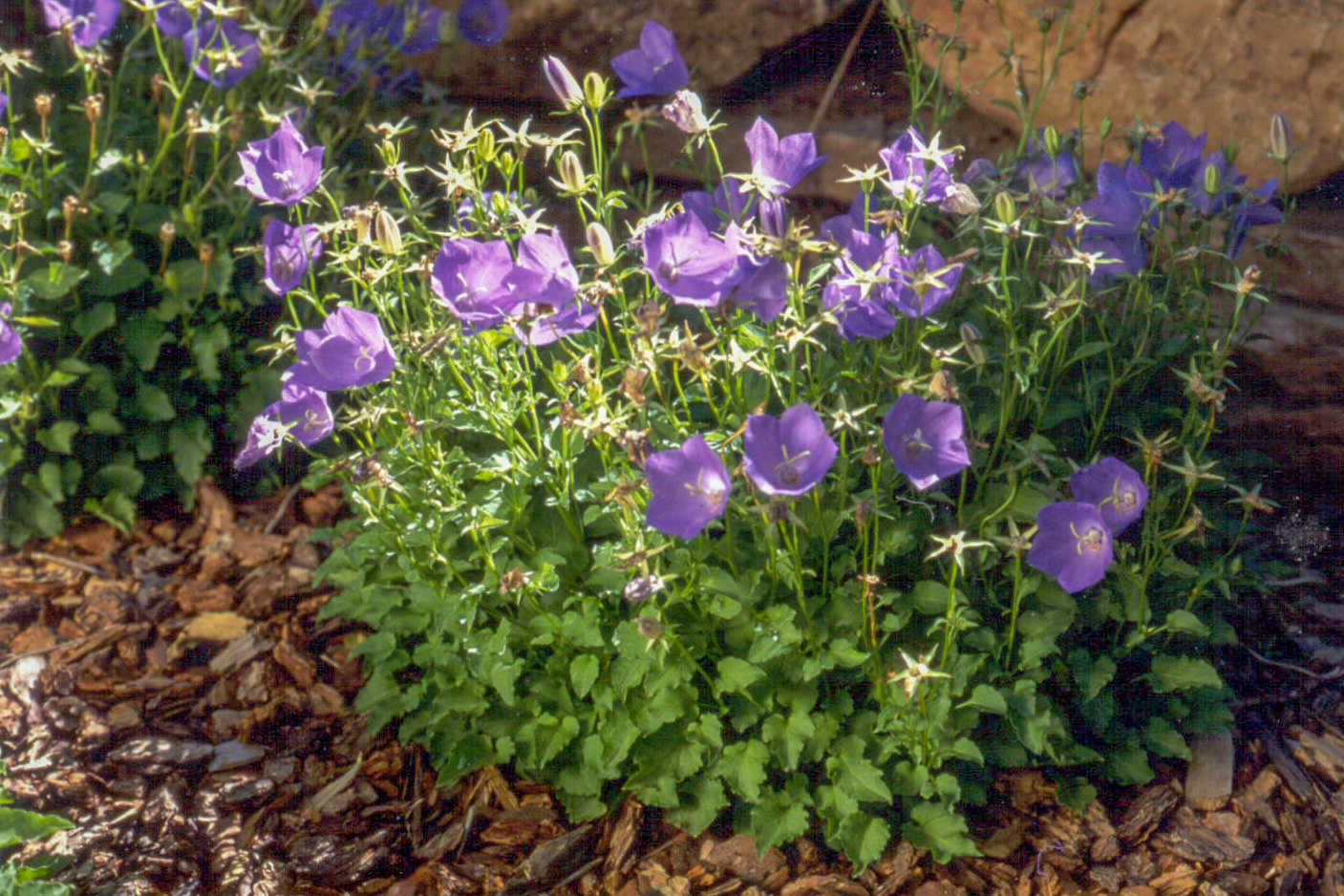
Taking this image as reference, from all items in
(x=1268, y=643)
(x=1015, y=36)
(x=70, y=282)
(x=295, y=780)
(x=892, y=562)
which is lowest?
(x=1268, y=643)

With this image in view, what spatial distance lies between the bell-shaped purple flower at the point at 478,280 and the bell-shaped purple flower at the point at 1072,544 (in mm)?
1025

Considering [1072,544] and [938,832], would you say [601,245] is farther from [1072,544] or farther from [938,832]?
[938,832]

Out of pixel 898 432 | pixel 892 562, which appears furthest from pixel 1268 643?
pixel 898 432

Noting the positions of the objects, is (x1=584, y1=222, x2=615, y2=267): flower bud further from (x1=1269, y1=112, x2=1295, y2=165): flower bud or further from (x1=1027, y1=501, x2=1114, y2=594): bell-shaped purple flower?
(x1=1269, y1=112, x2=1295, y2=165): flower bud

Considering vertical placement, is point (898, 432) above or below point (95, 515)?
above

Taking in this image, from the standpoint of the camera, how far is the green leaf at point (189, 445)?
11.1ft

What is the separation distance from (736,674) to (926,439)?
1.89 feet

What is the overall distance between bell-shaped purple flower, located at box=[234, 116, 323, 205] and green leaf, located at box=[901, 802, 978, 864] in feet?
5.57

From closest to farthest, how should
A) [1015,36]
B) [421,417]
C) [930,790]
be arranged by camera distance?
[930,790], [421,417], [1015,36]

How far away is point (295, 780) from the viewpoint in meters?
2.75

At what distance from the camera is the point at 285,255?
232 cm

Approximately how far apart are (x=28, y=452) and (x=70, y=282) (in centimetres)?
56

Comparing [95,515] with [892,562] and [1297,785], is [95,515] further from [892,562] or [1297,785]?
[1297,785]

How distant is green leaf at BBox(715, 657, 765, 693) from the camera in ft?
7.34
